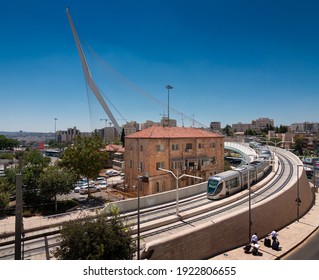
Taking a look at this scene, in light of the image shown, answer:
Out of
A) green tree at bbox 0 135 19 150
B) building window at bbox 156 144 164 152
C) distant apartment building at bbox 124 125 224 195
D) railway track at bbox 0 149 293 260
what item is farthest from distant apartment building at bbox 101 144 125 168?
green tree at bbox 0 135 19 150

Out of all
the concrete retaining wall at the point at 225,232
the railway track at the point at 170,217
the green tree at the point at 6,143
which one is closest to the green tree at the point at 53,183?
the railway track at the point at 170,217

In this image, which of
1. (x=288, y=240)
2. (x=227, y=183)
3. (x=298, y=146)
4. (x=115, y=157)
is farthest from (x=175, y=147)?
(x=298, y=146)

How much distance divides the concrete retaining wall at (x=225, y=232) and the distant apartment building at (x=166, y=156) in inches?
496

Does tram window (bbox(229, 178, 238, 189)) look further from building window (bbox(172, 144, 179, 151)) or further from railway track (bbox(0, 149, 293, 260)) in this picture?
building window (bbox(172, 144, 179, 151))

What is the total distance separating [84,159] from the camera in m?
29.1

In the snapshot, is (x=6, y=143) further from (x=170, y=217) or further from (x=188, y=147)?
(x=170, y=217)

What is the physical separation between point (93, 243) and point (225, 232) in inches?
441

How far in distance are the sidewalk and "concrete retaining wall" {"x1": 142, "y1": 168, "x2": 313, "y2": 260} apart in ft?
2.19

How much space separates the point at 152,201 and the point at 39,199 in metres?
12.2

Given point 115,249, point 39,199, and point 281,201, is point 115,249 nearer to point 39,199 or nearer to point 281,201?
point 39,199

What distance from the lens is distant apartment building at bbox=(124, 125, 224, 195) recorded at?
31.2m

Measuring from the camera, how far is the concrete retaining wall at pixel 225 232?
15.4 meters
